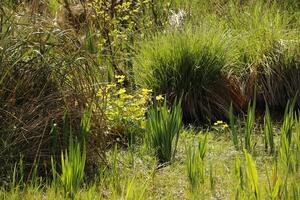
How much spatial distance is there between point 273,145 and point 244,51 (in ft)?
6.37

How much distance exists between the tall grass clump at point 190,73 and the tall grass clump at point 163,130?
1.37 metres

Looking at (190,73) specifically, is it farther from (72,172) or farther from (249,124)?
(72,172)

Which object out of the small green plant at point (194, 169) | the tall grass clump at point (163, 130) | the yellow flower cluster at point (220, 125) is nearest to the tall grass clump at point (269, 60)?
the yellow flower cluster at point (220, 125)

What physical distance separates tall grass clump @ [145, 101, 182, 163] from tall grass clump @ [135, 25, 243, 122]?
1370mm

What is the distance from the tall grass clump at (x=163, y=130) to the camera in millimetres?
4348

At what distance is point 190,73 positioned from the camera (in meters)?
5.83

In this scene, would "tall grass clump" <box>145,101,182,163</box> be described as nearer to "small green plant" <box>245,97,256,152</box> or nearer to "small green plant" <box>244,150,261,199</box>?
"small green plant" <box>245,97,256,152</box>

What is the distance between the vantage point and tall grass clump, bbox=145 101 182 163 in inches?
171

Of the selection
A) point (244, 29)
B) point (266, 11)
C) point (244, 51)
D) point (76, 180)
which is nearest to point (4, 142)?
point (76, 180)

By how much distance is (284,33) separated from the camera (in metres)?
6.64

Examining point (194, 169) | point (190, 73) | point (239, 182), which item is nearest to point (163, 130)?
point (194, 169)

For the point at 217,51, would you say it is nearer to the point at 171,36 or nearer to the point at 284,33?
the point at 171,36

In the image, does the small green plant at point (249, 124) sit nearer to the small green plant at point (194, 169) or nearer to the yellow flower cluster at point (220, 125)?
the yellow flower cluster at point (220, 125)

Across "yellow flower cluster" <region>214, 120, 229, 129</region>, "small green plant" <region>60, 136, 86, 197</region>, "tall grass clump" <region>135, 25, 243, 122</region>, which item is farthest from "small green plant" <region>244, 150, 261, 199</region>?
"tall grass clump" <region>135, 25, 243, 122</region>
